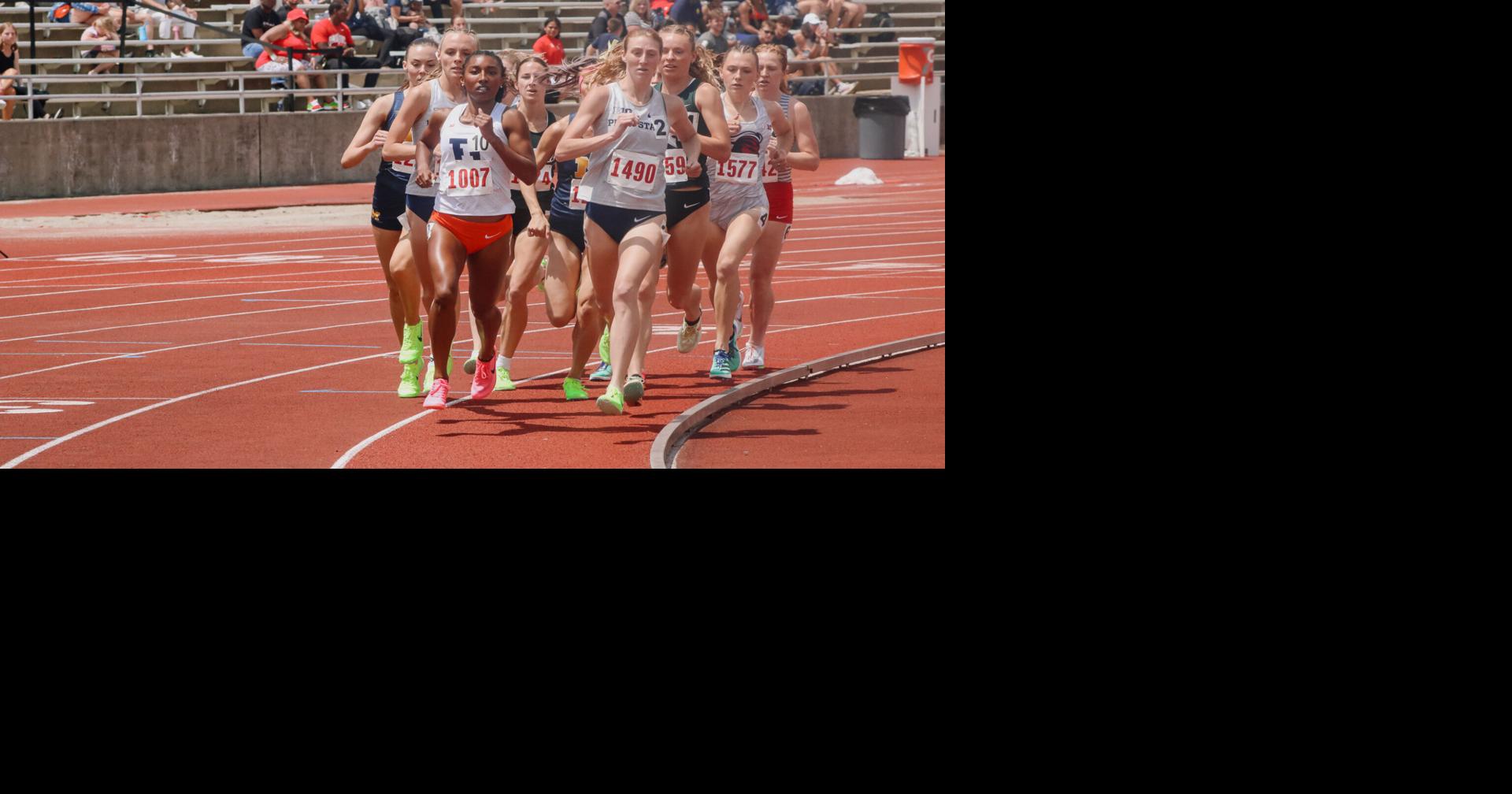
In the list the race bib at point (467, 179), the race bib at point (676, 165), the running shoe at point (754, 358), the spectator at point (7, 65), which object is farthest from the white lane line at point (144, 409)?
the spectator at point (7, 65)

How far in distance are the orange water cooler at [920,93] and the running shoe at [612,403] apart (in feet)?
68.7

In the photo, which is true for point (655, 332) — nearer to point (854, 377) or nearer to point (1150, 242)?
point (854, 377)

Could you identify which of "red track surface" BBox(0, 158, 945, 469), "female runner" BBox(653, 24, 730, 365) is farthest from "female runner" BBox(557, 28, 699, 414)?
"red track surface" BBox(0, 158, 945, 469)

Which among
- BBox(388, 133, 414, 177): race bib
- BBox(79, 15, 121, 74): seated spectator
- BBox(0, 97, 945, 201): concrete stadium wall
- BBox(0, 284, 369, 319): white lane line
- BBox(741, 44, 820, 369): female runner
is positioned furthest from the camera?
BBox(79, 15, 121, 74): seated spectator

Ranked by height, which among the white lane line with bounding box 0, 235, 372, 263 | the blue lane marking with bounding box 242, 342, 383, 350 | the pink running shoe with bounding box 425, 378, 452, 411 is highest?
the white lane line with bounding box 0, 235, 372, 263

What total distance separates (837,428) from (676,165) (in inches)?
53.8

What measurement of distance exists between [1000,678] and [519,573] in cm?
152

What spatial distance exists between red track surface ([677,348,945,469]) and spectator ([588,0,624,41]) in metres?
15.9

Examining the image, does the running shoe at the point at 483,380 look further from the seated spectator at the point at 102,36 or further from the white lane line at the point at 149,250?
the seated spectator at the point at 102,36

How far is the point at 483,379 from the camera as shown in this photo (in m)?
9.80

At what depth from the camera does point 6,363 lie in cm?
1127

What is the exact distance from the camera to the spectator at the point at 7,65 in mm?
20969

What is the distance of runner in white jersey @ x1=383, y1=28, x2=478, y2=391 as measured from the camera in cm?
912

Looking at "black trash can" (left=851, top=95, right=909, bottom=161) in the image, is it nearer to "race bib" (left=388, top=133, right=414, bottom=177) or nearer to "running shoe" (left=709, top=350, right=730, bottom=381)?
"running shoe" (left=709, top=350, right=730, bottom=381)
